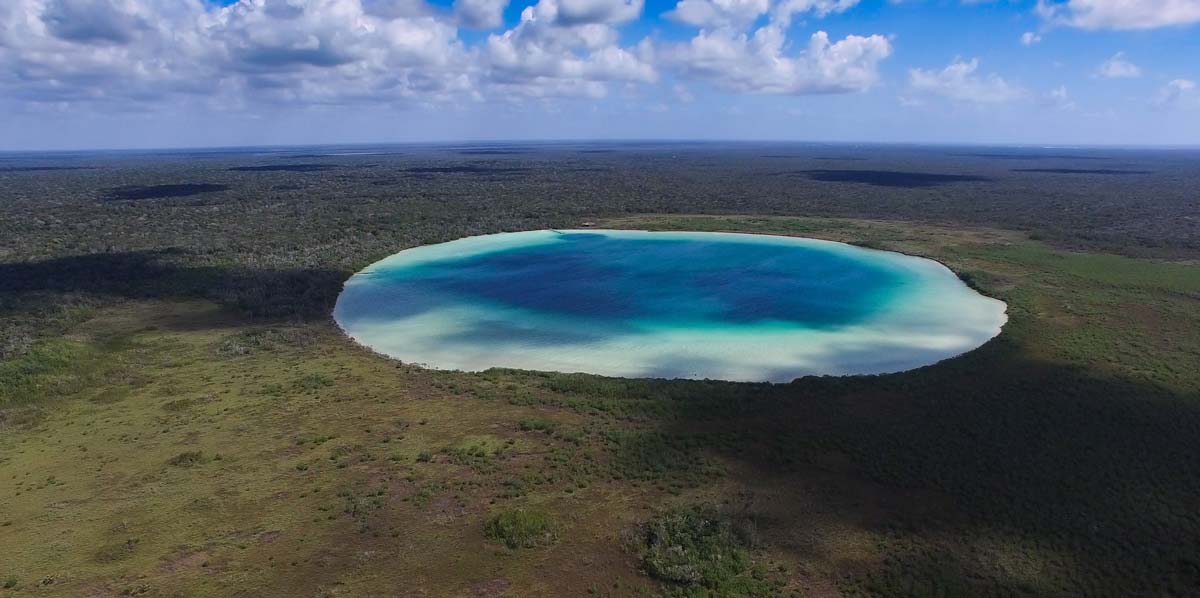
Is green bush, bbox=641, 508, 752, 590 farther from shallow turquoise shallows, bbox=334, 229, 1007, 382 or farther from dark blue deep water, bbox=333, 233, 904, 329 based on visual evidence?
dark blue deep water, bbox=333, 233, 904, 329

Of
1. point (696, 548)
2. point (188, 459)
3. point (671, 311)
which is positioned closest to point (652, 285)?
point (671, 311)

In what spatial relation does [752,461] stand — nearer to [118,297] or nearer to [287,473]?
[287,473]

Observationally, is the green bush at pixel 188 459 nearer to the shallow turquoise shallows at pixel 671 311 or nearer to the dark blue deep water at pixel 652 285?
the shallow turquoise shallows at pixel 671 311

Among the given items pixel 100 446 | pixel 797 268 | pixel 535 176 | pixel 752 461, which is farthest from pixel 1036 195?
pixel 100 446

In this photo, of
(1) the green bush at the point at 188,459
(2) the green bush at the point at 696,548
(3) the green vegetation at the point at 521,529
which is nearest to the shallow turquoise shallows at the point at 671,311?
(1) the green bush at the point at 188,459

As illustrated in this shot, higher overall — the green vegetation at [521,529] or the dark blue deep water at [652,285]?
the dark blue deep water at [652,285]

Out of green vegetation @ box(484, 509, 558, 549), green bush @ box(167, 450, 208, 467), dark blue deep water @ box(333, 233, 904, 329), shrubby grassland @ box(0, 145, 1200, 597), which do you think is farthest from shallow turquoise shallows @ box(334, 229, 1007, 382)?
green vegetation @ box(484, 509, 558, 549)
